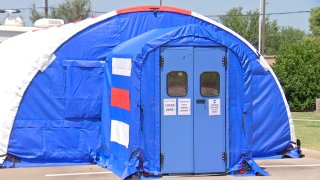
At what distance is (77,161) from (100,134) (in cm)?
74

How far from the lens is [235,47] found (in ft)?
37.1

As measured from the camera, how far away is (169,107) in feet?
36.0

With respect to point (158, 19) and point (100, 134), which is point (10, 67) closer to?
point (100, 134)

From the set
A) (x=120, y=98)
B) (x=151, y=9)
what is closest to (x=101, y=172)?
(x=120, y=98)

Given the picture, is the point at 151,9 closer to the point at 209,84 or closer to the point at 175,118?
the point at 209,84

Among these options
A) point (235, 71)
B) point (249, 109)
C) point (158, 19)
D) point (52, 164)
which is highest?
point (158, 19)

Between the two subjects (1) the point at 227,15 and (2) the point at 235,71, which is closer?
(2) the point at 235,71

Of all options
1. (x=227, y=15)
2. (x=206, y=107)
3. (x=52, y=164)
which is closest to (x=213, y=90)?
(x=206, y=107)

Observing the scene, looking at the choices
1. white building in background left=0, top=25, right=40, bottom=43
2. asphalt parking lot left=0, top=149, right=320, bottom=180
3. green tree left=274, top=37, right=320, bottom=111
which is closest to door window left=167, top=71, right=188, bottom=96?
asphalt parking lot left=0, top=149, right=320, bottom=180

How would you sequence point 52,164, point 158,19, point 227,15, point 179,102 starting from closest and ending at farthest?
point 179,102 → point 52,164 → point 158,19 → point 227,15

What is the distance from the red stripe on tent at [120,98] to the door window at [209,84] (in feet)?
4.58

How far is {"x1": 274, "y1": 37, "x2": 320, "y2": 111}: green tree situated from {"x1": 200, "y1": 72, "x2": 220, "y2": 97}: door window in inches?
767

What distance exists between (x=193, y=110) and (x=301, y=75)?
2013 centimetres

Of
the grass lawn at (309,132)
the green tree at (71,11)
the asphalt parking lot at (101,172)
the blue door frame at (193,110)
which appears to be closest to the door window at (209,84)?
the blue door frame at (193,110)
